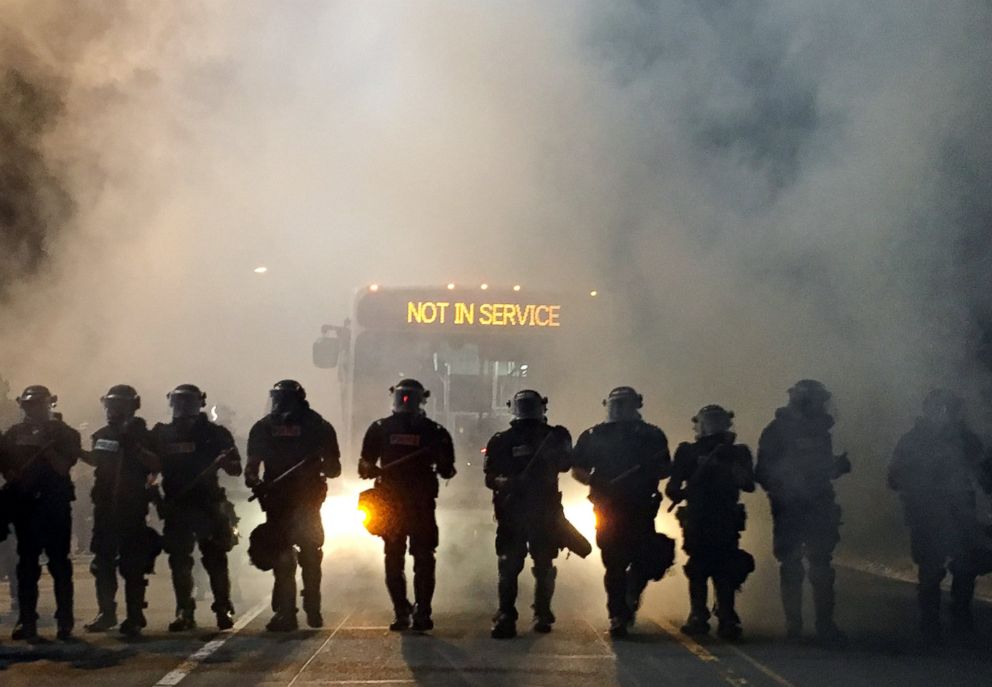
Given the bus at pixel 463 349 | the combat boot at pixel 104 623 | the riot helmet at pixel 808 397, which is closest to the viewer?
the riot helmet at pixel 808 397

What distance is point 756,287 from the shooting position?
15016 mm

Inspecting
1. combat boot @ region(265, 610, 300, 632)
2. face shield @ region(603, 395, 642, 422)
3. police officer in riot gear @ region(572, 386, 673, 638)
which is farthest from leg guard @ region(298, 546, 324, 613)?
face shield @ region(603, 395, 642, 422)

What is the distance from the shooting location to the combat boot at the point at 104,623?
28.7 ft

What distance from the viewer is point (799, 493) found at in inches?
339

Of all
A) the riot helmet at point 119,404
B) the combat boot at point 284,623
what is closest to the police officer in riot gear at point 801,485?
the combat boot at point 284,623

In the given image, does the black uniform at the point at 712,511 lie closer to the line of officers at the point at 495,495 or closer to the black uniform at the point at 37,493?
the line of officers at the point at 495,495

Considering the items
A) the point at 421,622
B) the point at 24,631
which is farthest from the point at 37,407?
the point at 421,622

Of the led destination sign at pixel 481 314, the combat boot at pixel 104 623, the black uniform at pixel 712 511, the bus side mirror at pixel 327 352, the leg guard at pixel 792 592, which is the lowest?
the combat boot at pixel 104 623

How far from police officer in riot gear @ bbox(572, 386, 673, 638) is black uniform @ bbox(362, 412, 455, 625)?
0.89 meters

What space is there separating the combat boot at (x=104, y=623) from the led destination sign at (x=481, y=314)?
5.40 metres

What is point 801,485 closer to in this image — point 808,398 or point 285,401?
point 808,398

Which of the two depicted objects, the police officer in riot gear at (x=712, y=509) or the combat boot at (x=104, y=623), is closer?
the police officer in riot gear at (x=712, y=509)

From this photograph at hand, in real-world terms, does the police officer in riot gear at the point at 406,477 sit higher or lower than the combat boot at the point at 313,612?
higher

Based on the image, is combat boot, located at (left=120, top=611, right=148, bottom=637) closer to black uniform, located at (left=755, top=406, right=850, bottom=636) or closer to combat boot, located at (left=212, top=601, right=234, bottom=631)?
combat boot, located at (left=212, top=601, right=234, bottom=631)
